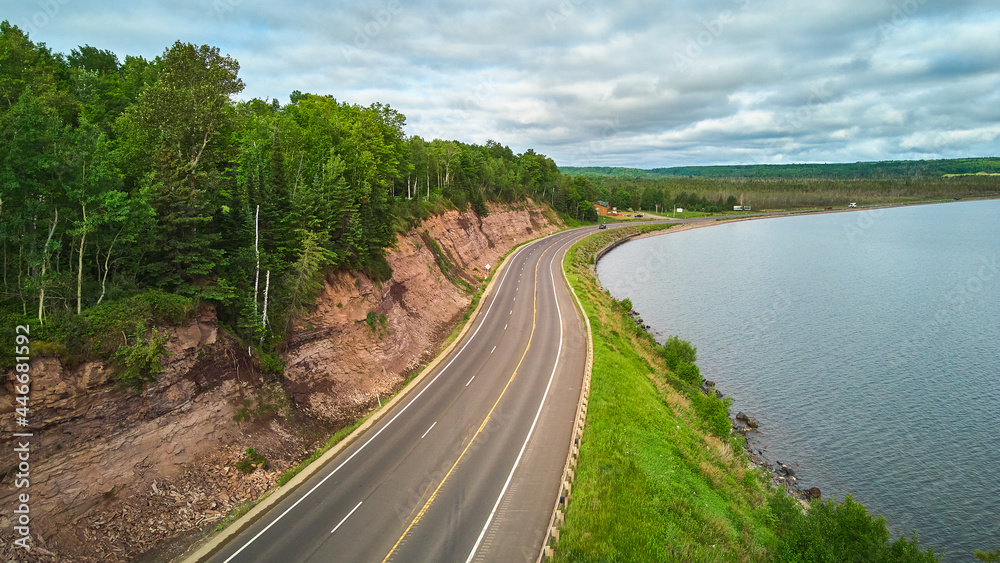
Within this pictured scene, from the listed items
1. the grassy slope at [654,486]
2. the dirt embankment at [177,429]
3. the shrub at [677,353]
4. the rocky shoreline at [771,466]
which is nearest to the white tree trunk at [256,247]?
the dirt embankment at [177,429]

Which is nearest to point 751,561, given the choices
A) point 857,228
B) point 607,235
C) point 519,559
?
point 519,559

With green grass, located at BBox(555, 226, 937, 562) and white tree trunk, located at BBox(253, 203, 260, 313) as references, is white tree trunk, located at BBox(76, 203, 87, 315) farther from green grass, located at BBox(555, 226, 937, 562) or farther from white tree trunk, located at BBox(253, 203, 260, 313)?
green grass, located at BBox(555, 226, 937, 562)

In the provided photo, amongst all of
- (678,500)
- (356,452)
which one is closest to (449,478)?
(356,452)

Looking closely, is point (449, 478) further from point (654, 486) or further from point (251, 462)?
point (654, 486)

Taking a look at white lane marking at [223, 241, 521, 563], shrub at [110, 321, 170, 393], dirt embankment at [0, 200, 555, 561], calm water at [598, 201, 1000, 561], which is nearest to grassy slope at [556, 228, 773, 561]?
calm water at [598, 201, 1000, 561]

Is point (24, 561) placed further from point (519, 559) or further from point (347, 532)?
point (519, 559)

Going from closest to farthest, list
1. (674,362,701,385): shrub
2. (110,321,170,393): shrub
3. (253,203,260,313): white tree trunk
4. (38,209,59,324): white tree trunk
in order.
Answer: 1. (38,209,59,324): white tree trunk
2. (110,321,170,393): shrub
3. (253,203,260,313): white tree trunk
4. (674,362,701,385): shrub

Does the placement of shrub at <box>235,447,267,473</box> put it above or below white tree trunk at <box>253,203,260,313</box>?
below
